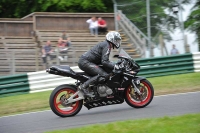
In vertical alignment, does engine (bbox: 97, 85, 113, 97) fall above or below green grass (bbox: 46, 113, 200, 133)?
above

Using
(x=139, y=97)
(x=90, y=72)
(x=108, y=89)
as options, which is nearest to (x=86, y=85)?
(x=90, y=72)

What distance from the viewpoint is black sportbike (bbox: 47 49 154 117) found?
940cm

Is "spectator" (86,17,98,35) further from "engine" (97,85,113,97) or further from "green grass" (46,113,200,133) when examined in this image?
"green grass" (46,113,200,133)

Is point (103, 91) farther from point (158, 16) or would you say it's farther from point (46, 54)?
point (46, 54)

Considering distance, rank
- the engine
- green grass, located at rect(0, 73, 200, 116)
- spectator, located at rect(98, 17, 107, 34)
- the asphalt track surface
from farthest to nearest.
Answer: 1. spectator, located at rect(98, 17, 107, 34)
2. green grass, located at rect(0, 73, 200, 116)
3. the engine
4. the asphalt track surface

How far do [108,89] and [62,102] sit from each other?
3.44ft

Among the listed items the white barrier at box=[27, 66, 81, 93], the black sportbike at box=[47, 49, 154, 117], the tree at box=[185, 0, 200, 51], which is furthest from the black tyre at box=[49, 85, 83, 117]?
the tree at box=[185, 0, 200, 51]

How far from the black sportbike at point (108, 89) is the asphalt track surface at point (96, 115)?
238 mm

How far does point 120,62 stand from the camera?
9.48m

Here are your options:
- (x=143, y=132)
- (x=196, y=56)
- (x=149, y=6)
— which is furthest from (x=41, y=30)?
(x=143, y=132)

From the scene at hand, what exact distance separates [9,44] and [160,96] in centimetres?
1237

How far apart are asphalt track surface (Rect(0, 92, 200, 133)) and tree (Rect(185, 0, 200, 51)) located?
290 inches

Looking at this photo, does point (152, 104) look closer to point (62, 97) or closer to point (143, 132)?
point (62, 97)

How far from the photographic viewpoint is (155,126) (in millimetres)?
7281
